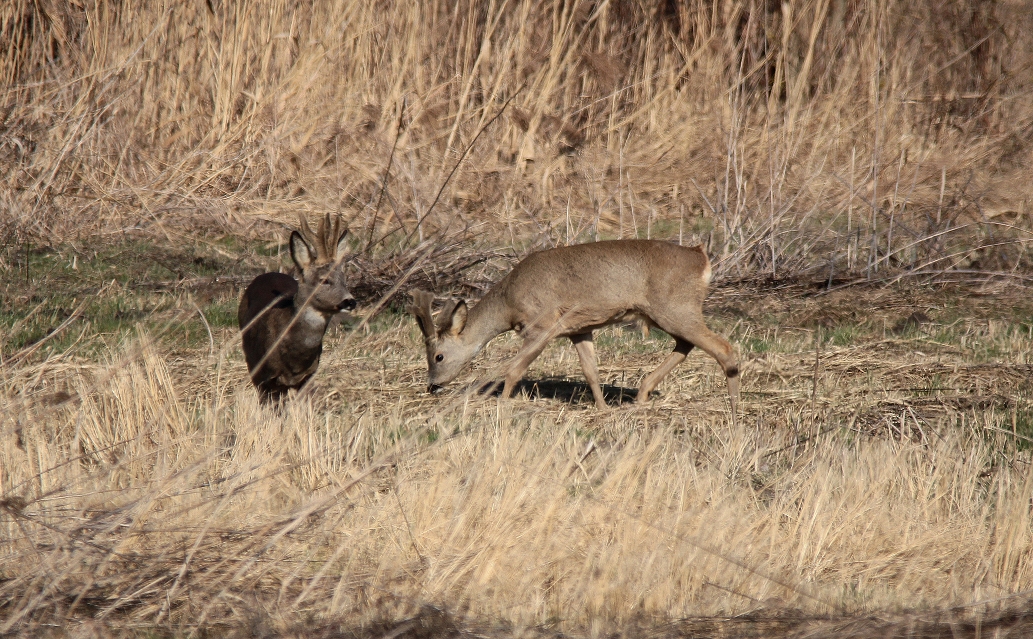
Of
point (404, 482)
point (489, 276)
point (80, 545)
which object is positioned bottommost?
point (489, 276)

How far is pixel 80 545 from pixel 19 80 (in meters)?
10.1

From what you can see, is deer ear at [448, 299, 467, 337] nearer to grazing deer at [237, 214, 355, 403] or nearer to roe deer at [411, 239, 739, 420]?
roe deer at [411, 239, 739, 420]

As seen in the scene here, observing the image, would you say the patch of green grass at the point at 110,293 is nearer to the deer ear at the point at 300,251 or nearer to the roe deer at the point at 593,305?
the deer ear at the point at 300,251

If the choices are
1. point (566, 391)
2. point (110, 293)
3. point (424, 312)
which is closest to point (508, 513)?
point (424, 312)

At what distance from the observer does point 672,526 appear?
402 centimetres

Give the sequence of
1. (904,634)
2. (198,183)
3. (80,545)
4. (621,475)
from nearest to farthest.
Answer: (904,634) → (80,545) → (621,475) → (198,183)

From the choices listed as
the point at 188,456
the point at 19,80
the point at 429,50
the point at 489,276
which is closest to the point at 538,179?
the point at 429,50

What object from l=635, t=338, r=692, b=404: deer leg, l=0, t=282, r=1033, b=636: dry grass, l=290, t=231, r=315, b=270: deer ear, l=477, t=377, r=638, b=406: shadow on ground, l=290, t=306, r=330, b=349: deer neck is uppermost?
l=290, t=231, r=315, b=270: deer ear

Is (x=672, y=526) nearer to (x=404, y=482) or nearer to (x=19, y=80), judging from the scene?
(x=404, y=482)

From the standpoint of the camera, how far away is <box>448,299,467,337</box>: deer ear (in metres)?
7.46

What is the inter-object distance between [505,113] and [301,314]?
7.93 metres

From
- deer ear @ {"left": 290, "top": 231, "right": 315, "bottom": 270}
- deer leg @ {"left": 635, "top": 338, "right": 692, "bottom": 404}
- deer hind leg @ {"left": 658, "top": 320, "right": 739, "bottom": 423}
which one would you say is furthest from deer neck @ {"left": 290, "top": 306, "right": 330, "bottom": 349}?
deer hind leg @ {"left": 658, "top": 320, "right": 739, "bottom": 423}

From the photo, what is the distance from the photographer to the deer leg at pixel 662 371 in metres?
6.98

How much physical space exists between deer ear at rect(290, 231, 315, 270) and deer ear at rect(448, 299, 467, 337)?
2.06m
